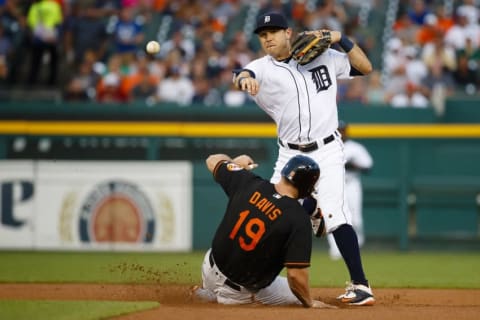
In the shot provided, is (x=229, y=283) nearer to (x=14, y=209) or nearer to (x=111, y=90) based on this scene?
(x=14, y=209)

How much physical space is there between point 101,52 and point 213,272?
891cm

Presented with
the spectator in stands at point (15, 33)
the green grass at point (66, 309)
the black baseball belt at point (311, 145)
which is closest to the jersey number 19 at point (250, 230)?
the green grass at point (66, 309)

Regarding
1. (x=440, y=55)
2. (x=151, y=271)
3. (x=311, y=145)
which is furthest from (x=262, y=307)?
(x=440, y=55)

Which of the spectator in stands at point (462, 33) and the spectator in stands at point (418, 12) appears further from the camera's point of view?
the spectator in stands at point (418, 12)

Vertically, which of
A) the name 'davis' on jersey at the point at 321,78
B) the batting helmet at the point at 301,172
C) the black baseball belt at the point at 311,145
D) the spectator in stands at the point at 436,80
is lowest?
the batting helmet at the point at 301,172

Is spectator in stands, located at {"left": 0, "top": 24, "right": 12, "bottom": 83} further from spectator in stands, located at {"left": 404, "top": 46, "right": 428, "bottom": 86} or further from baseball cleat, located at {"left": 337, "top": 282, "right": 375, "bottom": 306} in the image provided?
baseball cleat, located at {"left": 337, "top": 282, "right": 375, "bottom": 306}

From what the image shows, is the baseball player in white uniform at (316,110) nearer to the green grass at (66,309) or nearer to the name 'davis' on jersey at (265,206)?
the name 'davis' on jersey at (265,206)

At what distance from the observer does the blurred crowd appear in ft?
45.1

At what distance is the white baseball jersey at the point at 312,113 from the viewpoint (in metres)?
6.82

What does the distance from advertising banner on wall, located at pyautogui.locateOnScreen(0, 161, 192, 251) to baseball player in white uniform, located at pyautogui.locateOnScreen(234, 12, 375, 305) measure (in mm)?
5620

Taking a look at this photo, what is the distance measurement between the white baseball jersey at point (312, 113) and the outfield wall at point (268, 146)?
19.3 ft

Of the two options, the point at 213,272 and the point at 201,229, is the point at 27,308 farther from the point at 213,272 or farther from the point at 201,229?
the point at 201,229

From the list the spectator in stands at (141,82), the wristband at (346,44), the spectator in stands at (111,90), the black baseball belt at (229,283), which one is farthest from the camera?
the spectator in stands at (141,82)

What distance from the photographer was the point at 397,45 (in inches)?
578
